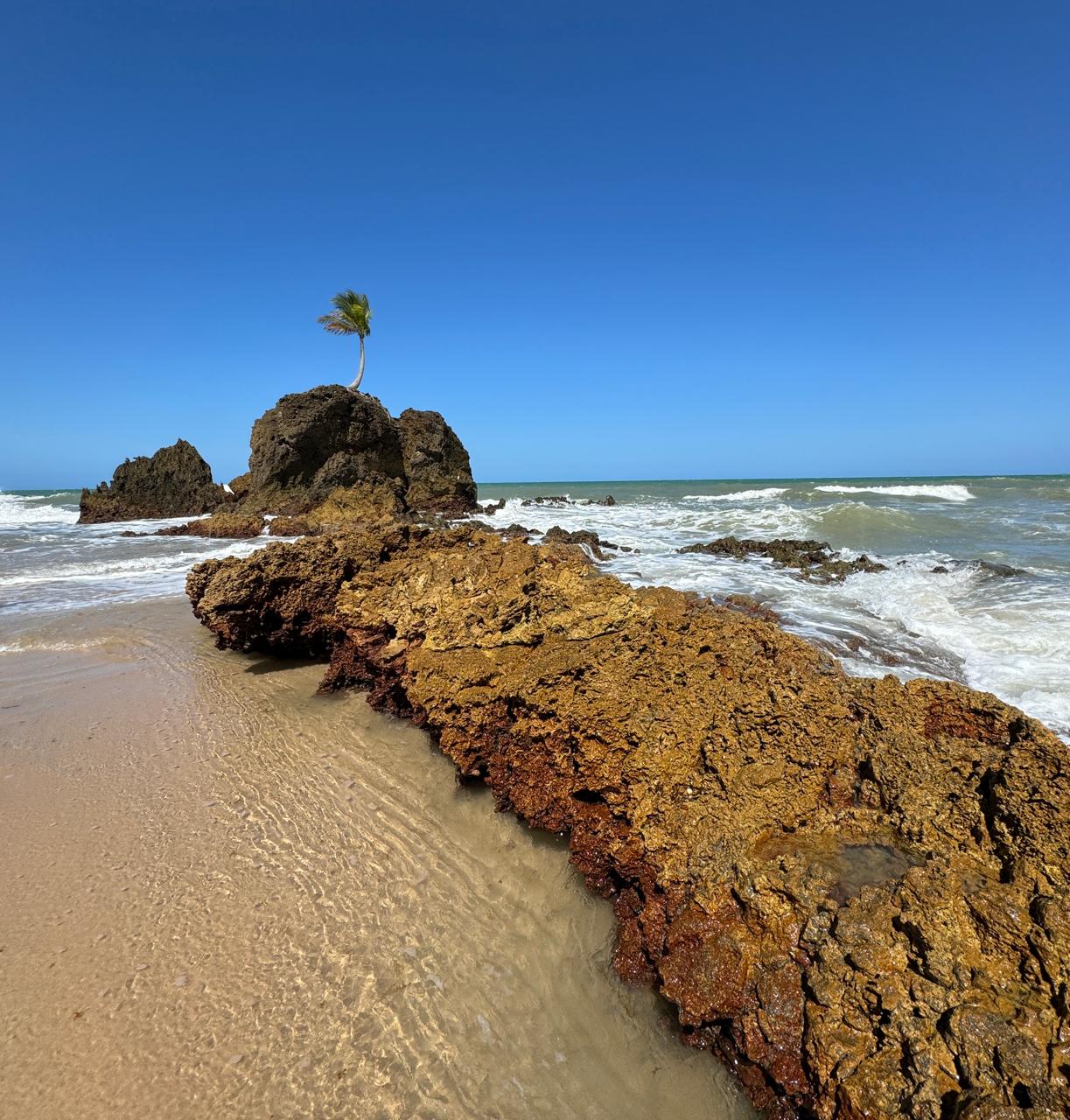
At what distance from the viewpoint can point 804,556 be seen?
11.0 m

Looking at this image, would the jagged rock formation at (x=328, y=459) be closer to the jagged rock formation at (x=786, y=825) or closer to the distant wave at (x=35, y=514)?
the distant wave at (x=35, y=514)

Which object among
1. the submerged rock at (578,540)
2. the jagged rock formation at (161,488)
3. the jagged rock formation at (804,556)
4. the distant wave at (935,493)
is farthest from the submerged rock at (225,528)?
the distant wave at (935,493)

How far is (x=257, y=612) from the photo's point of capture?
486 cm

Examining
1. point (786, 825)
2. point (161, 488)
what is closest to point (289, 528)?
point (161, 488)

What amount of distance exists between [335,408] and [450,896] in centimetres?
1923

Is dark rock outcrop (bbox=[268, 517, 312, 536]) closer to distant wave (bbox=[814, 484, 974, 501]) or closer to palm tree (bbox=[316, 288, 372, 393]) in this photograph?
palm tree (bbox=[316, 288, 372, 393])

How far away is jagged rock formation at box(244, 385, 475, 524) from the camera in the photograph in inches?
731

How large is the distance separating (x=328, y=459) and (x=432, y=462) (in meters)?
4.84

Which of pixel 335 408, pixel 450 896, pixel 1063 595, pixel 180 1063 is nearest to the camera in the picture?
pixel 180 1063

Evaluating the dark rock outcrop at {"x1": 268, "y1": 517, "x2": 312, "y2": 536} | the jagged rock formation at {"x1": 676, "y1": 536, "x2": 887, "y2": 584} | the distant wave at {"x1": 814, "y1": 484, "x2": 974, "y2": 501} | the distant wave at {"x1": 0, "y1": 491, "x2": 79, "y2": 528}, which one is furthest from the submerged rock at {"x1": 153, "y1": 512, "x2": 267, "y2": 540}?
the distant wave at {"x1": 814, "y1": 484, "x2": 974, "y2": 501}

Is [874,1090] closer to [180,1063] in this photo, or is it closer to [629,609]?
[180,1063]

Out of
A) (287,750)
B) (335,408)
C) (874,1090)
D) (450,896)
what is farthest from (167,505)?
(874,1090)

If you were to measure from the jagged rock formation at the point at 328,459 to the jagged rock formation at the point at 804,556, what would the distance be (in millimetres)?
9682

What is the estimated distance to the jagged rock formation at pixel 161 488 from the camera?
22.4 m
